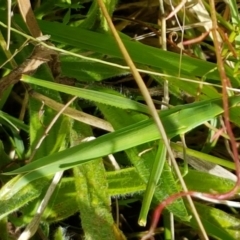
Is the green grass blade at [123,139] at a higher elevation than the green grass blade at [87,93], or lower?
lower

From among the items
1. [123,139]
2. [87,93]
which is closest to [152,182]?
[123,139]

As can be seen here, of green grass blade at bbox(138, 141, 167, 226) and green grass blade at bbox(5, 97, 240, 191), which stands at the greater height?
green grass blade at bbox(5, 97, 240, 191)

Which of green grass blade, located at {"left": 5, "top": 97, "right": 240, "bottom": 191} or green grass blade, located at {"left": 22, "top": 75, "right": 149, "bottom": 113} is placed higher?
green grass blade, located at {"left": 22, "top": 75, "right": 149, "bottom": 113}

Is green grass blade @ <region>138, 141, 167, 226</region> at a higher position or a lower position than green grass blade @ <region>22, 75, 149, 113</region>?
lower

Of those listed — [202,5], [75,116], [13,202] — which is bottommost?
[13,202]

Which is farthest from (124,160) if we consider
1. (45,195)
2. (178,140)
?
(45,195)

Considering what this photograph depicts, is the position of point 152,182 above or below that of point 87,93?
below

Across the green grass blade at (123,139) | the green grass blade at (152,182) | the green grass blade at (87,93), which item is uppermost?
the green grass blade at (87,93)

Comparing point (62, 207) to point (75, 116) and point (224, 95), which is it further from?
point (224, 95)

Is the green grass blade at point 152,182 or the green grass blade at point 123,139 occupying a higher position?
the green grass blade at point 123,139

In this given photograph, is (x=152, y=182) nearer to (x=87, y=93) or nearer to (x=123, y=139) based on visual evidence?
(x=123, y=139)

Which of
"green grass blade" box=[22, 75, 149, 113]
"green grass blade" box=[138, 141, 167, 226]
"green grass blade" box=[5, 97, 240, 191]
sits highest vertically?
"green grass blade" box=[22, 75, 149, 113]
